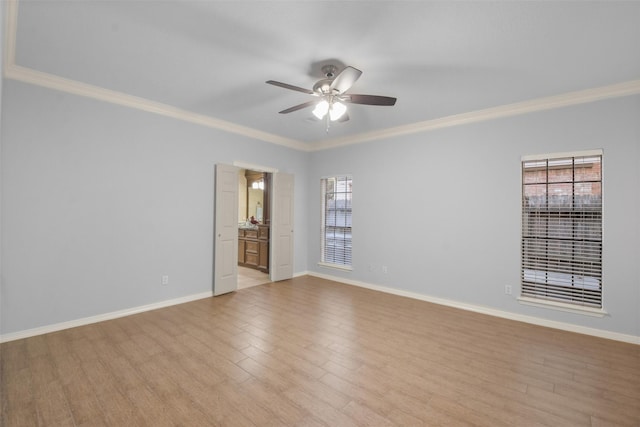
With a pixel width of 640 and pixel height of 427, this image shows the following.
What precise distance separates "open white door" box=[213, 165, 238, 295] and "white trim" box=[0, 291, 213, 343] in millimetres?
344

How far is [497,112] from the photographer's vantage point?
395 cm

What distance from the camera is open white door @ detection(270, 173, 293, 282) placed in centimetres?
559

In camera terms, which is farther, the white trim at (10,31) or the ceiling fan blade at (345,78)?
the ceiling fan blade at (345,78)

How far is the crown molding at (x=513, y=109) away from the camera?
3.22 meters

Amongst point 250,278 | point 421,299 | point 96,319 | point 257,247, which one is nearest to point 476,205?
point 421,299

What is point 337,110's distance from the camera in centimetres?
305

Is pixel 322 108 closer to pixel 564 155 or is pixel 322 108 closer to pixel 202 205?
pixel 202 205

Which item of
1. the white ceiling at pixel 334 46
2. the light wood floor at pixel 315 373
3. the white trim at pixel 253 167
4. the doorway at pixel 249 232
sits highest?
the white ceiling at pixel 334 46

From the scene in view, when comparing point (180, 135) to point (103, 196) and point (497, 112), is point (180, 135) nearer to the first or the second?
point (103, 196)

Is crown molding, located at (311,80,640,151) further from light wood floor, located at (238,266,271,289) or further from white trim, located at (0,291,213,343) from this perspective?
white trim, located at (0,291,213,343)

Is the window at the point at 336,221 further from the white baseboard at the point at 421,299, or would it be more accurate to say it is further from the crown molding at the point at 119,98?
the crown molding at the point at 119,98

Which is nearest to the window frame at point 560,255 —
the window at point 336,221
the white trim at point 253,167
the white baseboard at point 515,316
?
the white baseboard at point 515,316

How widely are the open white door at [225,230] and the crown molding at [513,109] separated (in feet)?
7.75

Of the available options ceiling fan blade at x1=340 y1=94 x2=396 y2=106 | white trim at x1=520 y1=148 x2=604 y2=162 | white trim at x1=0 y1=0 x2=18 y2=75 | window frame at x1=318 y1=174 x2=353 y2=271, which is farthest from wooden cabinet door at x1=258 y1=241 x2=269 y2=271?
white trim at x1=520 y1=148 x2=604 y2=162
